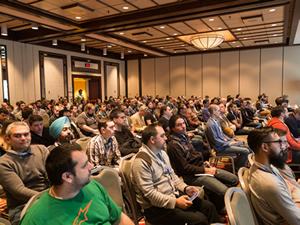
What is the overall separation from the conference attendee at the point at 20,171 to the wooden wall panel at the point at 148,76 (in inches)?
611

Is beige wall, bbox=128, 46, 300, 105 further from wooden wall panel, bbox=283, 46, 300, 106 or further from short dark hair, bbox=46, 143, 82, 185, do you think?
short dark hair, bbox=46, 143, 82, 185

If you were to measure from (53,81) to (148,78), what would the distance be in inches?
299

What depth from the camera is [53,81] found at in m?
12.3

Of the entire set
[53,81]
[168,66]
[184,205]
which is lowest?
[184,205]

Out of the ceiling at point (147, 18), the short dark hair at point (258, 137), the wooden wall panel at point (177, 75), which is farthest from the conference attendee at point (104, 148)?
the wooden wall panel at point (177, 75)

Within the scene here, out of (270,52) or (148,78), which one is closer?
(270,52)

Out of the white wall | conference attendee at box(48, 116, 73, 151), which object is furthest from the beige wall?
conference attendee at box(48, 116, 73, 151)

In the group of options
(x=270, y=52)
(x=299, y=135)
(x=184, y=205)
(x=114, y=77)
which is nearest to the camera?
(x=184, y=205)

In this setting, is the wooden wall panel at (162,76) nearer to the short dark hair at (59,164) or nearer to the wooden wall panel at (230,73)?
the wooden wall panel at (230,73)

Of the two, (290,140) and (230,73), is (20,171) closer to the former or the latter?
(290,140)

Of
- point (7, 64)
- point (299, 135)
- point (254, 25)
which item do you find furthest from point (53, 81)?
point (299, 135)

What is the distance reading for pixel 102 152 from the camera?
3.07 m

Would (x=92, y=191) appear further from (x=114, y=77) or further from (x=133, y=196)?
(x=114, y=77)

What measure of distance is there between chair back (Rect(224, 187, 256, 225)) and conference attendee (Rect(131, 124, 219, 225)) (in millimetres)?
674
